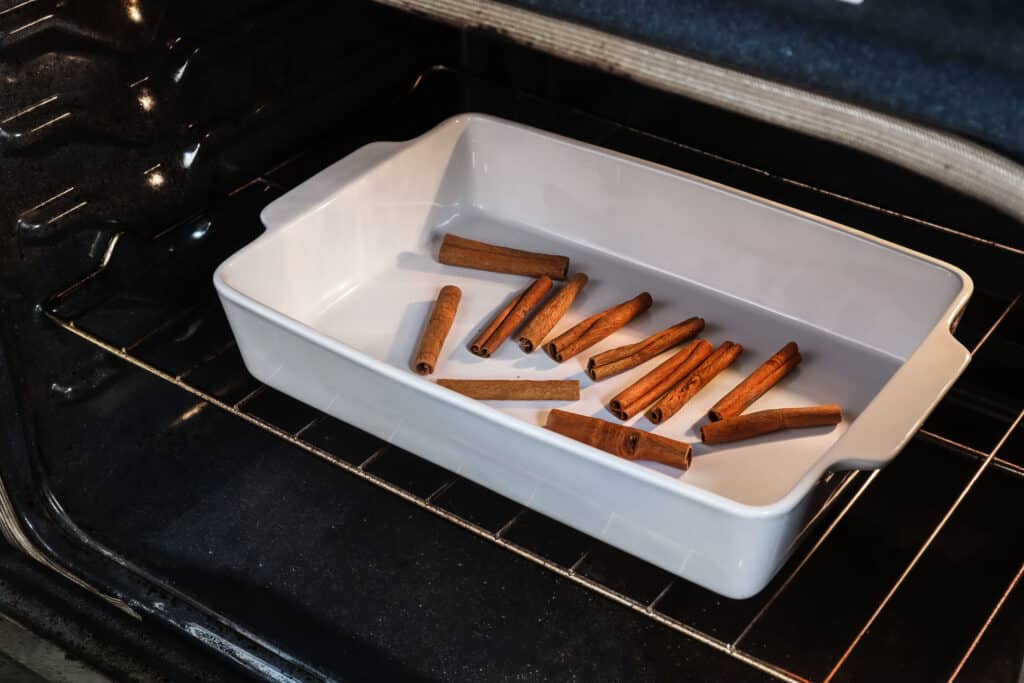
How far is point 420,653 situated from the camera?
0.93 m

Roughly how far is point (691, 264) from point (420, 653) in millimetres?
423

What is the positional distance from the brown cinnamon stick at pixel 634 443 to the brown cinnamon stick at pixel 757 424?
0.09 feet

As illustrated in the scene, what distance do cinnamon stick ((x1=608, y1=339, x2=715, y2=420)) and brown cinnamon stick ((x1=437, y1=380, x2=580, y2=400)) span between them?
36 mm

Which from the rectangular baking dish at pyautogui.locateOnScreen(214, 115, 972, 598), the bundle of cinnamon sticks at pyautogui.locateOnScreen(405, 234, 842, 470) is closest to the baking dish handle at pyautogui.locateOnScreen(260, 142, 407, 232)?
the rectangular baking dish at pyautogui.locateOnScreen(214, 115, 972, 598)

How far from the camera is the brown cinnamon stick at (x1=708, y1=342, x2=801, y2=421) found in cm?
85

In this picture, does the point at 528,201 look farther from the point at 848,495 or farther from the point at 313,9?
the point at 848,495

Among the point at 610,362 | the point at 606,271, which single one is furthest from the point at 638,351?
the point at 606,271

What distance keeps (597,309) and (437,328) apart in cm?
15

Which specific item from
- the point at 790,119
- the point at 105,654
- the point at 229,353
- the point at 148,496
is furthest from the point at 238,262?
the point at 790,119

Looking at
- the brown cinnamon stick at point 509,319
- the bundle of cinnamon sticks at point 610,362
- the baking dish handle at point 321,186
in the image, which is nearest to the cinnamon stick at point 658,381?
the bundle of cinnamon sticks at point 610,362

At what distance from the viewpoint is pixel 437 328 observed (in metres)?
0.92

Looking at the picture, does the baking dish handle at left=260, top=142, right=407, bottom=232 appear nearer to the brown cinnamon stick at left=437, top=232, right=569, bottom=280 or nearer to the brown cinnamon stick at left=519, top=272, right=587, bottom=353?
the brown cinnamon stick at left=437, top=232, right=569, bottom=280

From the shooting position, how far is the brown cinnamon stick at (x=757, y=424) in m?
0.82

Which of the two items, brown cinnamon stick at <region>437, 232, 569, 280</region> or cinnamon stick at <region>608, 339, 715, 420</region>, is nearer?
cinnamon stick at <region>608, 339, 715, 420</region>
